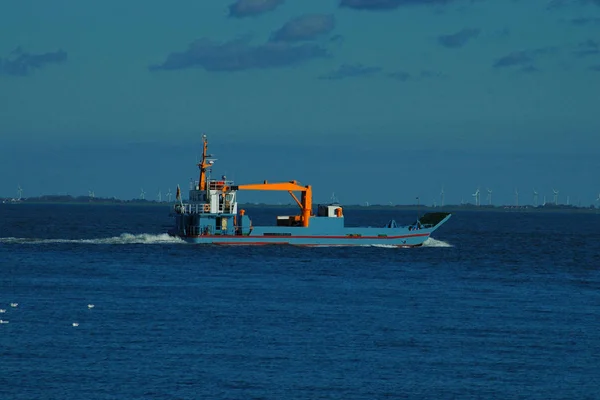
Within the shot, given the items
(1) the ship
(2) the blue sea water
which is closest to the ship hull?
(1) the ship

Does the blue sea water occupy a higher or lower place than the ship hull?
lower

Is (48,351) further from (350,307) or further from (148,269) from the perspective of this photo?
(148,269)

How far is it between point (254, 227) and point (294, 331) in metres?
53.6

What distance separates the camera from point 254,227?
98.4m

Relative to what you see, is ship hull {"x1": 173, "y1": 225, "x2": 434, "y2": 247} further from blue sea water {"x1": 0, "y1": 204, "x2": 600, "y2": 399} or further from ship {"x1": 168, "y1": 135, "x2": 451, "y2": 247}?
blue sea water {"x1": 0, "y1": 204, "x2": 600, "y2": 399}

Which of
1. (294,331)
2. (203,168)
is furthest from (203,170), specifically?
(294,331)

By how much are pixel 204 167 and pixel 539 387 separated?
2661 inches

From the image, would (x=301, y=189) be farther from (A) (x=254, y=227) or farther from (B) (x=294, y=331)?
(B) (x=294, y=331)

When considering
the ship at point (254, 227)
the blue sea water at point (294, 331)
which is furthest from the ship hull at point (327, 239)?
the blue sea water at point (294, 331)

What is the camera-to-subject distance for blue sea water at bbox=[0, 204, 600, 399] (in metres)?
34.9

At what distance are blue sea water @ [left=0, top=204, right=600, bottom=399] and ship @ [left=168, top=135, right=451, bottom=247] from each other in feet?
51.6

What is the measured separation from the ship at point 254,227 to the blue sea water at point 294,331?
1572 cm

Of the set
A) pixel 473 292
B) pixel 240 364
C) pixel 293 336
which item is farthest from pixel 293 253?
pixel 240 364

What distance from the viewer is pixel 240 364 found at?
3769 cm
